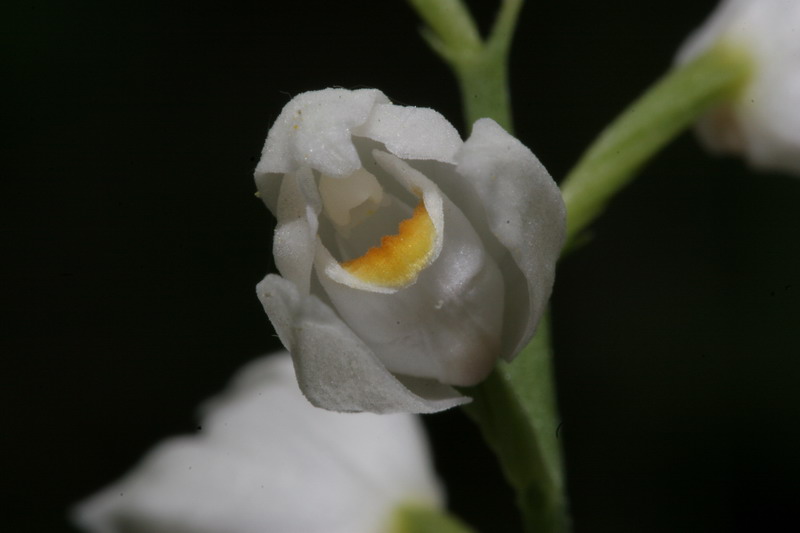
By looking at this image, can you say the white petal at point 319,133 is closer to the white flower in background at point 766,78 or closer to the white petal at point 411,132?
the white petal at point 411,132

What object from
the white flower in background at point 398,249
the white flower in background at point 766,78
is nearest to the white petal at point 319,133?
the white flower in background at point 398,249

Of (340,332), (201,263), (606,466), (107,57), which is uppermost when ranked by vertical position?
(340,332)

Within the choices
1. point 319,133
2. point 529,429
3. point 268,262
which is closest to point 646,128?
point 529,429

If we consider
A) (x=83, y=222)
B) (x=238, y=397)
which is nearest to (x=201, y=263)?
(x=83, y=222)

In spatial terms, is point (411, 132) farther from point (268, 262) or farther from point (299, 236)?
point (268, 262)

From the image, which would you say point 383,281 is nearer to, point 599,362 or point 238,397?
point 238,397

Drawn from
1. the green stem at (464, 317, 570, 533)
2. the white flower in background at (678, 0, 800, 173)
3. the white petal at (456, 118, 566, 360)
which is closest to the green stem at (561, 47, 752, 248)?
the white flower in background at (678, 0, 800, 173)
